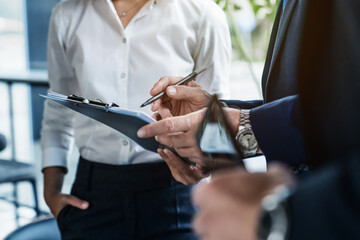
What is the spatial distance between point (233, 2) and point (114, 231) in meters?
1.11

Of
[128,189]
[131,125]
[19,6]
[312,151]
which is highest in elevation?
[312,151]

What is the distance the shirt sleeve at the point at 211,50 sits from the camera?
1160mm

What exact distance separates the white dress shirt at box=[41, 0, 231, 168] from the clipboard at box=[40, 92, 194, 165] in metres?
0.23

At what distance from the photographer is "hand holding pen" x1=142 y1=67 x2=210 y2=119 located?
893 mm

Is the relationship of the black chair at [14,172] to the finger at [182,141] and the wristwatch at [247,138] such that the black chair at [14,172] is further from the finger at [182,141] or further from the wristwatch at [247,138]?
the wristwatch at [247,138]

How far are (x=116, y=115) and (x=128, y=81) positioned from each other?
360mm

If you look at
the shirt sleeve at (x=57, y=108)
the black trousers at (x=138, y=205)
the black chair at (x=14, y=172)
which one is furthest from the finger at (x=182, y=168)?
the black chair at (x=14, y=172)

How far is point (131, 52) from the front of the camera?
1.14 meters

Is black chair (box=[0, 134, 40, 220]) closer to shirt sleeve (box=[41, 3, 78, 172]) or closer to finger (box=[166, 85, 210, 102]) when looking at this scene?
shirt sleeve (box=[41, 3, 78, 172])

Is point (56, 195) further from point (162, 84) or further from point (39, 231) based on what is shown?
point (162, 84)

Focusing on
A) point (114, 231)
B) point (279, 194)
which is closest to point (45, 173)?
point (114, 231)

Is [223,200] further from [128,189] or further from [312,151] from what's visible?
[128,189]

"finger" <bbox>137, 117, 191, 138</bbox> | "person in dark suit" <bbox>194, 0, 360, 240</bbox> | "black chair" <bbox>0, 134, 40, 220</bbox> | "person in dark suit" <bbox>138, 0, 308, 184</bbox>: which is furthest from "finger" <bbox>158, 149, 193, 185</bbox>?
"black chair" <bbox>0, 134, 40, 220</bbox>

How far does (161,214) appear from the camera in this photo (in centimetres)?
111
